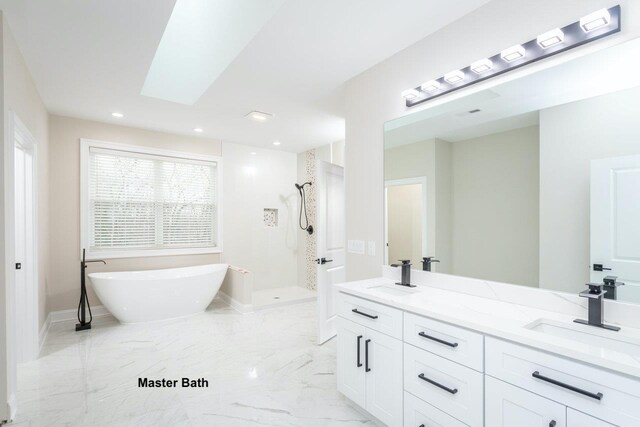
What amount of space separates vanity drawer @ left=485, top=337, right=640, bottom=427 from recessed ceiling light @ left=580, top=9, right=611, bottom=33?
4.84ft

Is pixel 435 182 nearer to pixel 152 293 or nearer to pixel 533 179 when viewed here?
pixel 533 179

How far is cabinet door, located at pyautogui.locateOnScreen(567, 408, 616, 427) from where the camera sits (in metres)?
1.04

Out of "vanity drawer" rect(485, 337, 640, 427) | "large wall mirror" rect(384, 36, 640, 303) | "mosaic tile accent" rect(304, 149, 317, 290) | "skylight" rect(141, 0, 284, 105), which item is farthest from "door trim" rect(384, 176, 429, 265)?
"mosaic tile accent" rect(304, 149, 317, 290)

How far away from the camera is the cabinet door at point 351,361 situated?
194 cm

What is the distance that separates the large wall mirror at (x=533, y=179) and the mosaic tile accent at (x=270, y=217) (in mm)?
3464

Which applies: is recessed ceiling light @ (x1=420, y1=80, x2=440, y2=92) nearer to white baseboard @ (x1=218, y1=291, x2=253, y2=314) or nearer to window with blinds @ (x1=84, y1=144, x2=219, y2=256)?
white baseboard @ (x1=218, y1=291, x2=253, y2=314)

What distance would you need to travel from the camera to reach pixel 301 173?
5727mm

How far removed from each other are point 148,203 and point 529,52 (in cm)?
457

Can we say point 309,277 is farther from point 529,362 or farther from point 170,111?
point 529,362

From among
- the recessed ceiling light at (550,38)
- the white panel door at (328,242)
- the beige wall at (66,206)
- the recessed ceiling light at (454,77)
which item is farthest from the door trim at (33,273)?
the recessed ceiling light at (550,38)

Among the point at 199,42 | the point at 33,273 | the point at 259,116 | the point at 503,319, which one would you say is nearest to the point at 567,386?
the point at 503,319

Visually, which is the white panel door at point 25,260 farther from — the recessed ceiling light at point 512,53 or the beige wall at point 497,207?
the recessed ceiling light at point 512,53

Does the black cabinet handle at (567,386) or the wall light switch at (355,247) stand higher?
the wall light switch at (355,247)

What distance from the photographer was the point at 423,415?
1.57 metres
